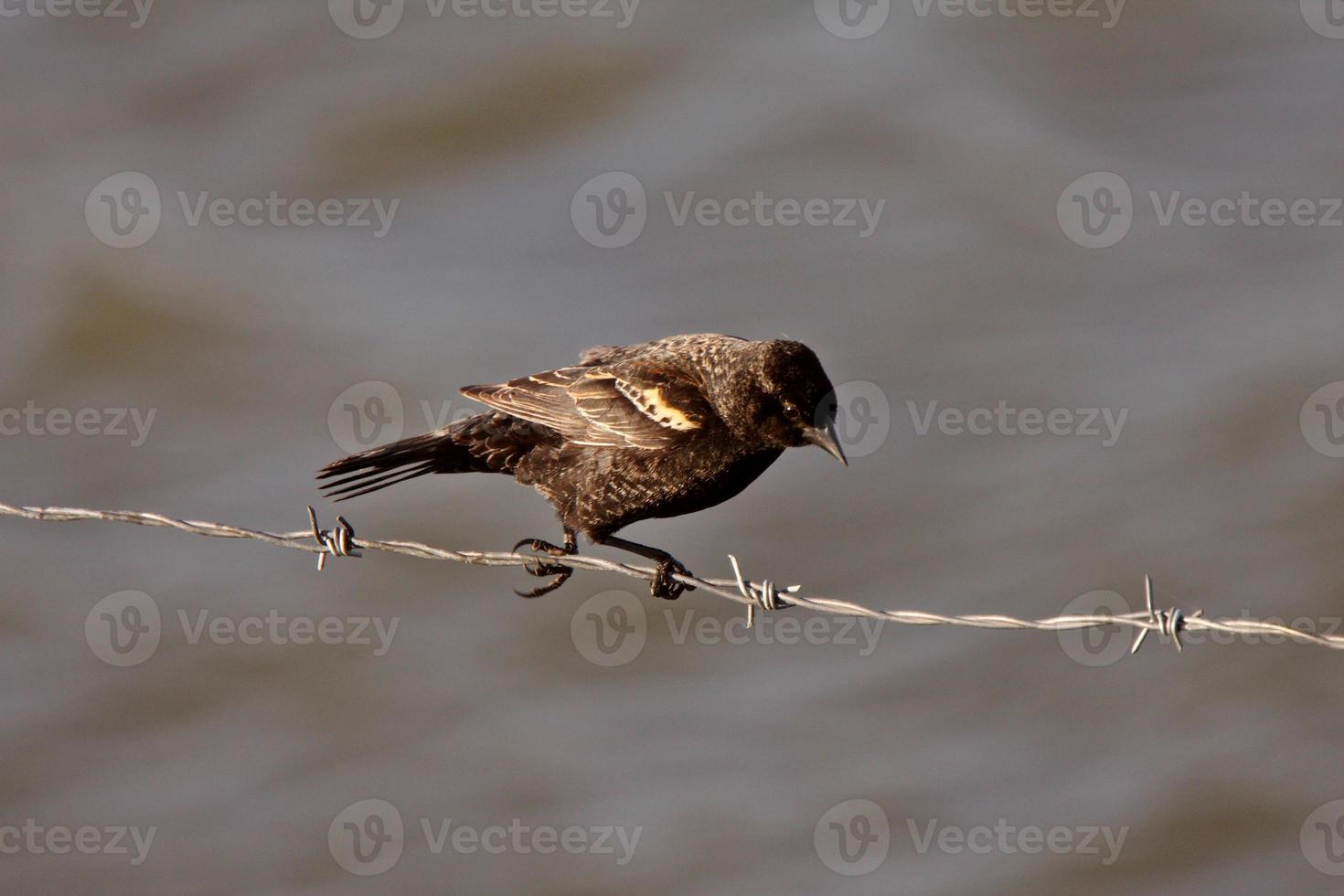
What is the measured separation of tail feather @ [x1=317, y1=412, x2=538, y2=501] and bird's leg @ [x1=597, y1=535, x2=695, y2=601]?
2.06ft

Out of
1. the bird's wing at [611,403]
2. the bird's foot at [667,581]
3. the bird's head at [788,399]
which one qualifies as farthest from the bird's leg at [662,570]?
the bird's head at [788,399]

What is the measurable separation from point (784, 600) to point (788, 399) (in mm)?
799

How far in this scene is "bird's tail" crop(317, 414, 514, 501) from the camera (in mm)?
5930

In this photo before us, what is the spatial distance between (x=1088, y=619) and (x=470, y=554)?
218 cm

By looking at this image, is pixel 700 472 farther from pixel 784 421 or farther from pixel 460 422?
pixel 460 422

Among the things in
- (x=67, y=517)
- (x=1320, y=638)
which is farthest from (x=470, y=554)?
(x=1320, y=638)

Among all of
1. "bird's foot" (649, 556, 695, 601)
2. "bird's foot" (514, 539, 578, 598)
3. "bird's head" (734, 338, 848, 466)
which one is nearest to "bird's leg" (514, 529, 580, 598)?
"bird's foot" (514, 539, 578, 598)

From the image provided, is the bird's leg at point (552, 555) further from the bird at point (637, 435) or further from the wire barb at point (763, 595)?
the wire barb at point (763, 595)

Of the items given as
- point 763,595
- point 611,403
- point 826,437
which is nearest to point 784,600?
point 763,595

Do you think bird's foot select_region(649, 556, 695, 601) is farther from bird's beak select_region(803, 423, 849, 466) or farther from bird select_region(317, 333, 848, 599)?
bird's beak select_region(803, 423, 849, 466)

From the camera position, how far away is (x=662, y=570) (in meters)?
5.48

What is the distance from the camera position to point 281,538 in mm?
5262

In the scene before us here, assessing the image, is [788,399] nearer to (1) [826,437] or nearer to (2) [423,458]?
(1) [826,437]

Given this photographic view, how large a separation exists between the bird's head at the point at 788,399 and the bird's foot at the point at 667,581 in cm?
58
